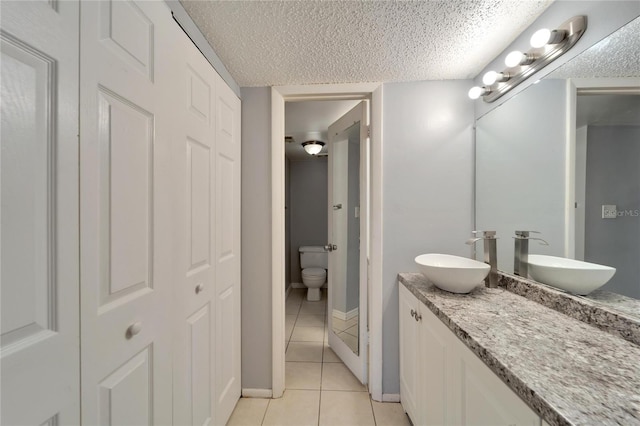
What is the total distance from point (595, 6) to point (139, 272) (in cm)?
188

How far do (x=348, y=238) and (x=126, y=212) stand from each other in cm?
165

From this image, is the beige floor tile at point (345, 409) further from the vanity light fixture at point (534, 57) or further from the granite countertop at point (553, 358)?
the vanity light fixture at point (534, 57)

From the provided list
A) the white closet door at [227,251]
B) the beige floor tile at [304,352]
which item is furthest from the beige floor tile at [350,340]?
the white closet door at [227,251]

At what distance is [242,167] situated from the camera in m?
1.65

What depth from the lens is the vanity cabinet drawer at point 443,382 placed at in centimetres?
66

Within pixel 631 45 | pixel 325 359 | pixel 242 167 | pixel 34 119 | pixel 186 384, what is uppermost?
pixel 631 45

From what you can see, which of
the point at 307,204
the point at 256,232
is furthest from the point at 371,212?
the point at 307,204

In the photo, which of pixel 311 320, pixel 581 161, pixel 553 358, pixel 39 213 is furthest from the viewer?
pixel 311 320

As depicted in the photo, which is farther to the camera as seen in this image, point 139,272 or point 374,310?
point 374,310

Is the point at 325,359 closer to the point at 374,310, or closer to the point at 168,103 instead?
the point at 374,310

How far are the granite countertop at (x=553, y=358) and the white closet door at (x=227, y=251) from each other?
1124 millimetres

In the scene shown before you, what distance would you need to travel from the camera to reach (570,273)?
0.99 metres

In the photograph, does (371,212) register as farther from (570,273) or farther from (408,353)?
(570,273)

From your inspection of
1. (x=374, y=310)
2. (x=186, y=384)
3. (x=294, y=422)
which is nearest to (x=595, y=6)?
Answer: (x=374, y=310)
